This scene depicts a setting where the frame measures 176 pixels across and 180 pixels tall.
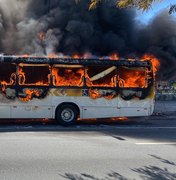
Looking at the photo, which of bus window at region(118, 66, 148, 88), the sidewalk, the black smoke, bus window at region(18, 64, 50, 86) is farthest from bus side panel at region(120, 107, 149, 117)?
the black smoke

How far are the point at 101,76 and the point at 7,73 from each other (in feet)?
9.60

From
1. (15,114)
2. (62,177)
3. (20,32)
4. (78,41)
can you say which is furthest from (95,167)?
(20,32)

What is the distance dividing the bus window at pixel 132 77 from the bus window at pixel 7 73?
11.0 ft

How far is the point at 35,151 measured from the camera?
7.72 meters

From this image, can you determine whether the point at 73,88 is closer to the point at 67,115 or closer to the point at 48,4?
the point at 67,115

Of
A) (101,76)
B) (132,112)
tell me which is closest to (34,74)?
(101,76)

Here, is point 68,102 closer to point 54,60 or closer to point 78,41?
point 54,60

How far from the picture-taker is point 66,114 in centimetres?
1281

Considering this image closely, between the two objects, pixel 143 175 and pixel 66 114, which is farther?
pixel 66 114

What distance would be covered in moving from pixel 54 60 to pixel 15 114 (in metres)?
2.05

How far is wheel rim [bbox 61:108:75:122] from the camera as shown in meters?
12.8

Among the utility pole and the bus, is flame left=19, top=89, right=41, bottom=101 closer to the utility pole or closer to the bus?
the bus

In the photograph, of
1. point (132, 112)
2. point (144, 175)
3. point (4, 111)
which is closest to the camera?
point (144, 175)

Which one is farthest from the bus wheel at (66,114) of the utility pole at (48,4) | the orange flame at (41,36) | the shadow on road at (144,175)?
the utility pole at (48,4)
